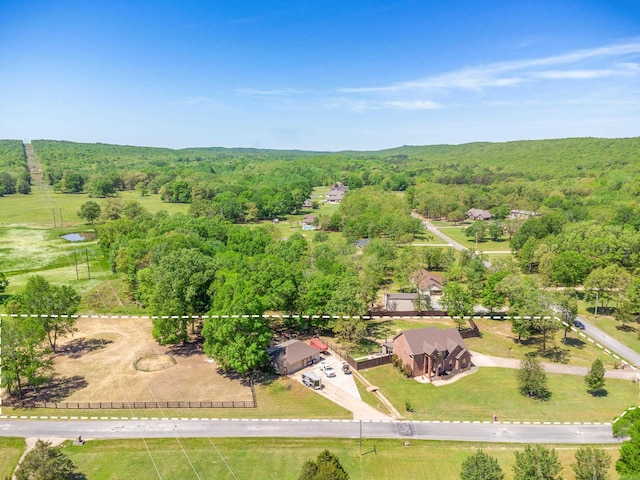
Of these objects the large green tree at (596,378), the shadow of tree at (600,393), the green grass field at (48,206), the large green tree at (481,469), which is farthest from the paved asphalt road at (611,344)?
the green grass field at (48,206)

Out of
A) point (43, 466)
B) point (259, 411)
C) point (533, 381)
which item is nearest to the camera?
point (43, 466)

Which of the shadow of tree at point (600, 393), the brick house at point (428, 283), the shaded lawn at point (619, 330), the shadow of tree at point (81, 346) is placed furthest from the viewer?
the brick house at point (428, 283)

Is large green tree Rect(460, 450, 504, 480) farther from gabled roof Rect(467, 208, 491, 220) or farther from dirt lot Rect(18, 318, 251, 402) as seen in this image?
gabled roof Rect(467, 208, 491, 220)

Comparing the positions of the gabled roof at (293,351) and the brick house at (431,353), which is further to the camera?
the gabled roof at (293,351)

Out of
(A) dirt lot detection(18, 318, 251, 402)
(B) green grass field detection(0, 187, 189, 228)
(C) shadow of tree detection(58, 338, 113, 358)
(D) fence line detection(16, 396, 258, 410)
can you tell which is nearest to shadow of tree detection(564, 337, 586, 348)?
(D) fence line detection(16, 396, 258, 410)

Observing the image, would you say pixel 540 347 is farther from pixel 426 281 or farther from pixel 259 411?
pixel 259 411

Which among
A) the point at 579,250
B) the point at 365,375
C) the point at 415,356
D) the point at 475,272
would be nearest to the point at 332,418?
the point at 365,375

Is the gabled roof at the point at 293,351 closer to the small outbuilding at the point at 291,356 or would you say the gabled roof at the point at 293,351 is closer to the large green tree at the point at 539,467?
the small outbuilding at the point at 291,356

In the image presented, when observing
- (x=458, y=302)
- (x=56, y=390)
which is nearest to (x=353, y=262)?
(x=458, y=302)

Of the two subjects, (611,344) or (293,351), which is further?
(611,344)
